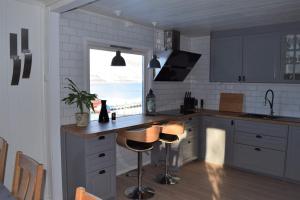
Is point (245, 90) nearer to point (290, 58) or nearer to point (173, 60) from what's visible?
point (290, 58)

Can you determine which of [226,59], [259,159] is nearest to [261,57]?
[226,59]

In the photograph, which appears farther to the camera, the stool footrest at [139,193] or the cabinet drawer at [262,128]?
the cabinet drawer at [262,128]

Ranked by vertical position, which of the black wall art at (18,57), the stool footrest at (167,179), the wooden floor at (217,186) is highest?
the black wall art at (18,57)

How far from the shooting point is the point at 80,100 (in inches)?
109

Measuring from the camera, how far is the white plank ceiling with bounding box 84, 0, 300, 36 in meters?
2.71

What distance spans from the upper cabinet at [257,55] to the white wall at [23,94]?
2882mm

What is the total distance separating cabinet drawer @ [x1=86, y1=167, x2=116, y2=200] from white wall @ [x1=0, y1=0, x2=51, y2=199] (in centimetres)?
54

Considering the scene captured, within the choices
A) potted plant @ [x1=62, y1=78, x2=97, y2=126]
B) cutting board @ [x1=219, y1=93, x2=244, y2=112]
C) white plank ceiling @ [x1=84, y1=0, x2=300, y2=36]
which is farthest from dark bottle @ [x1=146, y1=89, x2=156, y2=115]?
cutting board @ [x1=219, y1=93, x2=244, y2=112]

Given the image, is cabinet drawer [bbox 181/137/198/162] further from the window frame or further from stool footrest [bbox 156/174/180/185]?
the window frame

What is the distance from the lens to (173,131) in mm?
3102

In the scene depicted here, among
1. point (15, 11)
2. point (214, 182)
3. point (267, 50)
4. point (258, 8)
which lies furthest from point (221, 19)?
point (15, 11)

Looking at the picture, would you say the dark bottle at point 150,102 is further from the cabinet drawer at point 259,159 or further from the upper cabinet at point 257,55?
the cabinet drawer at point 259,159

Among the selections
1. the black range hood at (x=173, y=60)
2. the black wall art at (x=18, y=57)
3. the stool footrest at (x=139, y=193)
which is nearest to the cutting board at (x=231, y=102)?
the black range hood at (x=173, y=60)

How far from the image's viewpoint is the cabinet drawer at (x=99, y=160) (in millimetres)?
2584
